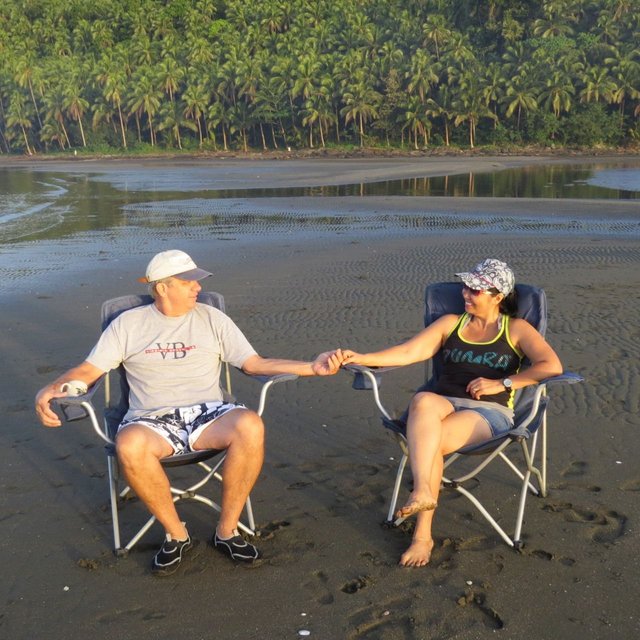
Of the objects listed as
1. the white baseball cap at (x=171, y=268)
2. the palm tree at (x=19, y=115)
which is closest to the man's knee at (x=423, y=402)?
the white baseball cap at (x=171, y=268)

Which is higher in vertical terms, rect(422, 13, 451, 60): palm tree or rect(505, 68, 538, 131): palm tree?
rect(422, 13, 451, 60): palm tree

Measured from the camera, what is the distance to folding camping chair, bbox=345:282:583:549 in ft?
12.2

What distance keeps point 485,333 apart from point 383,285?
519 centimetres

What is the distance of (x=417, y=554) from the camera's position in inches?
141

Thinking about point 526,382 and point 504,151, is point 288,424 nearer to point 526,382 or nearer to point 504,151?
point 526,382

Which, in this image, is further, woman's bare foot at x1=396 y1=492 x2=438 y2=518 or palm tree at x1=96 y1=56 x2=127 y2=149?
palm tree at x1=96 y1=56 x2=127 y2=149

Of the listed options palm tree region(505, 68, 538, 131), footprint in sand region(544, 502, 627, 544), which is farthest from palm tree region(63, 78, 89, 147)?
footprint in sand region(544, 502, 627, 544)

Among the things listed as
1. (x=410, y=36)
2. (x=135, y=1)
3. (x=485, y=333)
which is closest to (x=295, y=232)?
(x=485, y=333)

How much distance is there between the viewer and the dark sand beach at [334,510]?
10.5ft

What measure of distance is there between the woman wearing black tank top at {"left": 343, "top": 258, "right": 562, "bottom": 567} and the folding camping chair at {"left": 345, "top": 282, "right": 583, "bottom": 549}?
0.09 meters

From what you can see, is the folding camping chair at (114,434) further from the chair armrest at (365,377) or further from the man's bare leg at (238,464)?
the chair armrest at (365,377)

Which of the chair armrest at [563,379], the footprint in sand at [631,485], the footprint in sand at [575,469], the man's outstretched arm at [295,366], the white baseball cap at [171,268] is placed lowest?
the footprint in sand at [575,469]

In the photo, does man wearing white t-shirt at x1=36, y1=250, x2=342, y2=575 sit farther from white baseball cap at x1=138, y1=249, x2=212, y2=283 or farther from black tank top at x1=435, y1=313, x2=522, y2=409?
black tank top at x1=435, y1=313, x2=522, y2=409

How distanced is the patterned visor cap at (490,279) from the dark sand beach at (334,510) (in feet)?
3.63
